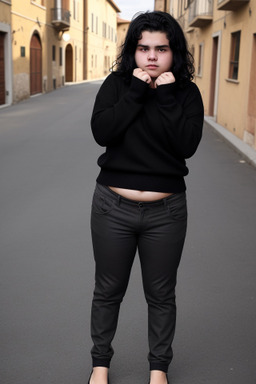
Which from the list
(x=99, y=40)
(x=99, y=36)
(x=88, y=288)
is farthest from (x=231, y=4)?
(x=99, y=36)

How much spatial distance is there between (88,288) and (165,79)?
2.01 m

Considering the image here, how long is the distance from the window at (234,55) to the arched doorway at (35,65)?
12.8 metres

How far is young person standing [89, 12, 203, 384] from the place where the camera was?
2127 millimetres

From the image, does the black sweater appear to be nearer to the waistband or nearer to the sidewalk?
the waistband

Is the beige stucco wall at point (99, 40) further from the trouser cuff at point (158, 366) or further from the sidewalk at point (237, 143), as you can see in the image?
the trouser cuff at point (158, 366)

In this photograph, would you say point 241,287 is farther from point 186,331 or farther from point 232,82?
point 232,82

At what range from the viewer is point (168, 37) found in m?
2.14

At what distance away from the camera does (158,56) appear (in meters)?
2.15

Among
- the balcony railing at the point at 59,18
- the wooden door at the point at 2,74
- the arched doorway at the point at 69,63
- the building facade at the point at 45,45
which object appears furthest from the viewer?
the arched doorway at the point at 69,63

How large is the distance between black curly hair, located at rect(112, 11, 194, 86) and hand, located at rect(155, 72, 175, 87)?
0.34 feet

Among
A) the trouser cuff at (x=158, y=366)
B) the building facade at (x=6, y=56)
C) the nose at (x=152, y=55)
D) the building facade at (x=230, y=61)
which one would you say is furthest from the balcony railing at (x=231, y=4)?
the trouser cuff at (x=158, y=366)

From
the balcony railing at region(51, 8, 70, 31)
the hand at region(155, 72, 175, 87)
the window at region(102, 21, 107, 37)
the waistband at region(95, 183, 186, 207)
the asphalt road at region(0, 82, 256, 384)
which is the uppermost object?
the window at region(102, 21, 107, 37)

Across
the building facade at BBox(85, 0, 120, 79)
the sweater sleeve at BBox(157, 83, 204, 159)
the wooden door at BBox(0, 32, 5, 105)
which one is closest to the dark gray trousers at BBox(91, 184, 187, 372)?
the sweater sleeve at BBox(157, 83, 204, 159)

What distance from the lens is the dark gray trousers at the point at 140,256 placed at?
227 cm
